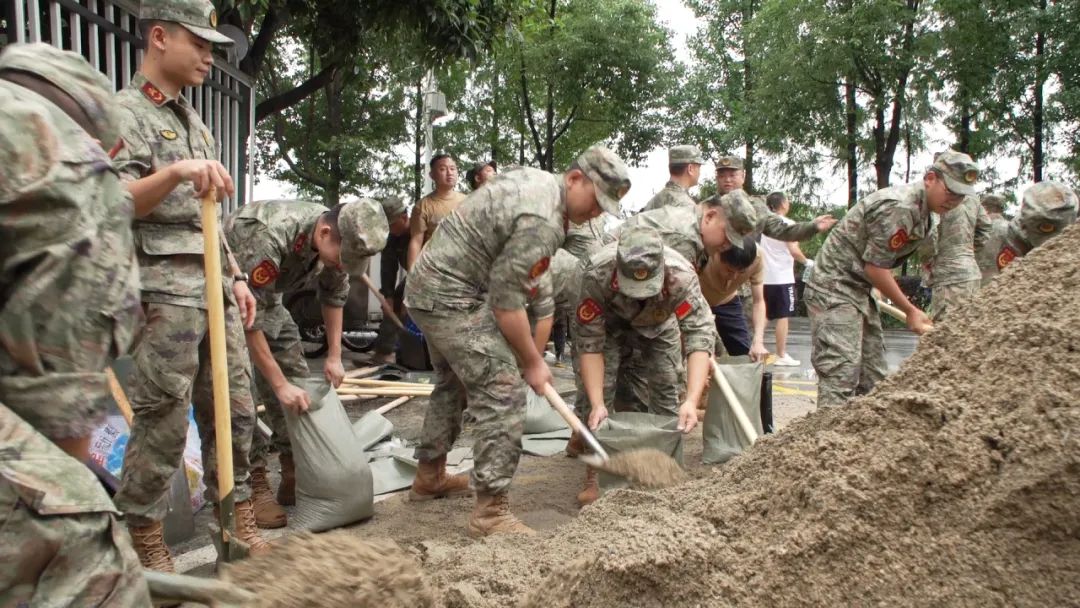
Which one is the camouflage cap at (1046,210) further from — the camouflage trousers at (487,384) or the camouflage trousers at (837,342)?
the camouflage trousers at (487,384)

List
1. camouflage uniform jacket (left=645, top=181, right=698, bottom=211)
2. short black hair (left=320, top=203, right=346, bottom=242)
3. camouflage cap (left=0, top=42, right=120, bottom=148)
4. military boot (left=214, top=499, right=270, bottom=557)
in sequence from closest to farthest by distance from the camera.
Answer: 1. camouflage cap (left=0, top=42, right=120, bottom=148)
2. military boot (left=214, top=499, right=270, bottom=557)
3. short black hair (left=320, top=203, right=346, bottom=242)
4. camouflage uniform jacket (left=645, top=181, right=698, bottom=211)

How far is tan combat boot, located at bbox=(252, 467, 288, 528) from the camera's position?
3637mm

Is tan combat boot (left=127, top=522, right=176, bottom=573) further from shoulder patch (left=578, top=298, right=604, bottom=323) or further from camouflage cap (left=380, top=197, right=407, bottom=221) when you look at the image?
camouflage cap (left=380, top=197, right=407, bottom=221)

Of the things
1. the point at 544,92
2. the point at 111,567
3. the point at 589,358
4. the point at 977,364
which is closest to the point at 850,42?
the point at 544,92

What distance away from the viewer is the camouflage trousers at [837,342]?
4.79m

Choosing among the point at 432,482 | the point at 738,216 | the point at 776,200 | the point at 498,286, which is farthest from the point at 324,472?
the point at 776,200

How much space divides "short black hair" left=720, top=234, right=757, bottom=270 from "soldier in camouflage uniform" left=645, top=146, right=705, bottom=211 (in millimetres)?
1460

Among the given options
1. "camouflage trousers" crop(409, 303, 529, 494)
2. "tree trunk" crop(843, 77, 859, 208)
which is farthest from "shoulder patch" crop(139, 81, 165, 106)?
"tree trunk" crop(843, 77, 859, 208)

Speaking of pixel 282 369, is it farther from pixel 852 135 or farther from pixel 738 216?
pixel 852 135

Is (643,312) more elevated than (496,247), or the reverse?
(496,247)

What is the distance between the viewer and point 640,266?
12.0 feet

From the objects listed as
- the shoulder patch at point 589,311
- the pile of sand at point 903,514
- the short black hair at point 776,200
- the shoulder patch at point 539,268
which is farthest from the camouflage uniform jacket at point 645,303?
the short black hair at point 776,200

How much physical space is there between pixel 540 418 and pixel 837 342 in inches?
74.6

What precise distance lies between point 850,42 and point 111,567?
1629 centimetres
